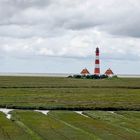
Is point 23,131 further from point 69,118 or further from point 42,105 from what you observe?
point 42,105

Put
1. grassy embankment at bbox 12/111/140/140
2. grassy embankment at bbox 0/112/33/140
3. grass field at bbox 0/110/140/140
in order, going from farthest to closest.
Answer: grassy embankment at bbox 12/111/140/140 < grass field at bbox 0/110/140/140 < grassy embankment at bbox 0/112/33/140

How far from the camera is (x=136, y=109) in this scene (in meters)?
48.1

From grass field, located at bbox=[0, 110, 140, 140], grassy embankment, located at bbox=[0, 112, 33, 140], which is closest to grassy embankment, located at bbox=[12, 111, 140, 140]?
grass field, located at bbox=[0, 110, 140, 140]

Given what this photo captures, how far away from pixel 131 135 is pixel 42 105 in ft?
76.0

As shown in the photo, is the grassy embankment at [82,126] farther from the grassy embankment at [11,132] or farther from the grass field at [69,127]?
the grassy embankment at [11,132]

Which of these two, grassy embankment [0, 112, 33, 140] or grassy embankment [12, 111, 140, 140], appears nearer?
grassy embankment [0, 112, 33, 140]

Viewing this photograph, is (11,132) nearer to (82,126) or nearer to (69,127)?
(69,127)

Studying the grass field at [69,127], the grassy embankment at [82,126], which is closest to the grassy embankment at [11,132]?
the grass field at [69,127]

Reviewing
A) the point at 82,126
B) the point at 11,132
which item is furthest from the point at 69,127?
the point at 11,132

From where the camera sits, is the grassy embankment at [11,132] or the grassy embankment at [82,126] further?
the grassy embankment at [82,126]

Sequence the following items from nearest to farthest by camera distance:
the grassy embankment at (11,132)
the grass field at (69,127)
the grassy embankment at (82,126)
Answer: the grassy embankment at (11,132) → the grass field at (69,127) → the grassy embankment at (82,126)

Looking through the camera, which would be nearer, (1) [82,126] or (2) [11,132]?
(2) [11,132]

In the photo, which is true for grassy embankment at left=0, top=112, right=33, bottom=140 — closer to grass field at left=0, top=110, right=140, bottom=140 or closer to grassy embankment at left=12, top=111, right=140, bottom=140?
grass field at left=0, top=110, right=140, bottom=140

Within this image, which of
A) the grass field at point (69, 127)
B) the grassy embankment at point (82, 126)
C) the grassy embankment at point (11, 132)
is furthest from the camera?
the grassy embankment at point (82, 126)
